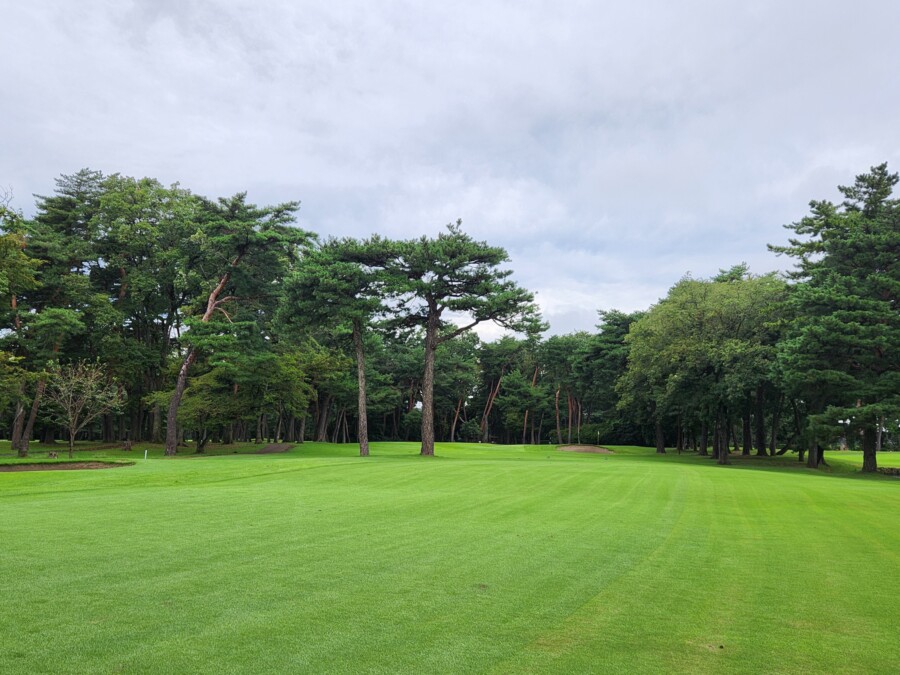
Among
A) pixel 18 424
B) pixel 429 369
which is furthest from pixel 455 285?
pixel 18 424

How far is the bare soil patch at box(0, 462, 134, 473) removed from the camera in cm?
2045

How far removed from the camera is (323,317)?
110 feet

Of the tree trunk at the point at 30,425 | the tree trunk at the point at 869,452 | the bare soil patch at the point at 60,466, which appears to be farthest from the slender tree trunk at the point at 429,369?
the tree trunk at the point at 869,452

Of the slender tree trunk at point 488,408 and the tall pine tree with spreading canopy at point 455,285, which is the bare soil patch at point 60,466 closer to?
the tall pine tree with spreading canopy at point 455,285

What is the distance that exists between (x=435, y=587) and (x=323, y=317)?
28848mm

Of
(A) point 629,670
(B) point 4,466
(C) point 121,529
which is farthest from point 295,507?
(B) point 4,466

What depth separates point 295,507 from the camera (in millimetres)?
11000

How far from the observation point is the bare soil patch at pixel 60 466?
20.5 metres

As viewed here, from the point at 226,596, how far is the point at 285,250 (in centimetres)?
3448

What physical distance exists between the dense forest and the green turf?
19.1 meters

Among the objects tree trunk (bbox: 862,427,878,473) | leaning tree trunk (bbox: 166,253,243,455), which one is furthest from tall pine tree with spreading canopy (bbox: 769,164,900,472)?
leaning tree trunk (bbox: 166,253,243,455)

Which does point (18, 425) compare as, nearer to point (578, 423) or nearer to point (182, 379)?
point (182, 379)

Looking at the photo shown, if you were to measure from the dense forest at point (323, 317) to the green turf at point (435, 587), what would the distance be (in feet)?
62.6

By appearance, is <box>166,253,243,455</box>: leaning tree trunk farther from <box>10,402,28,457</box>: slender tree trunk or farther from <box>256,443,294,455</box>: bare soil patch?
<box>10,402,28,457</box>: slender tree trunk
